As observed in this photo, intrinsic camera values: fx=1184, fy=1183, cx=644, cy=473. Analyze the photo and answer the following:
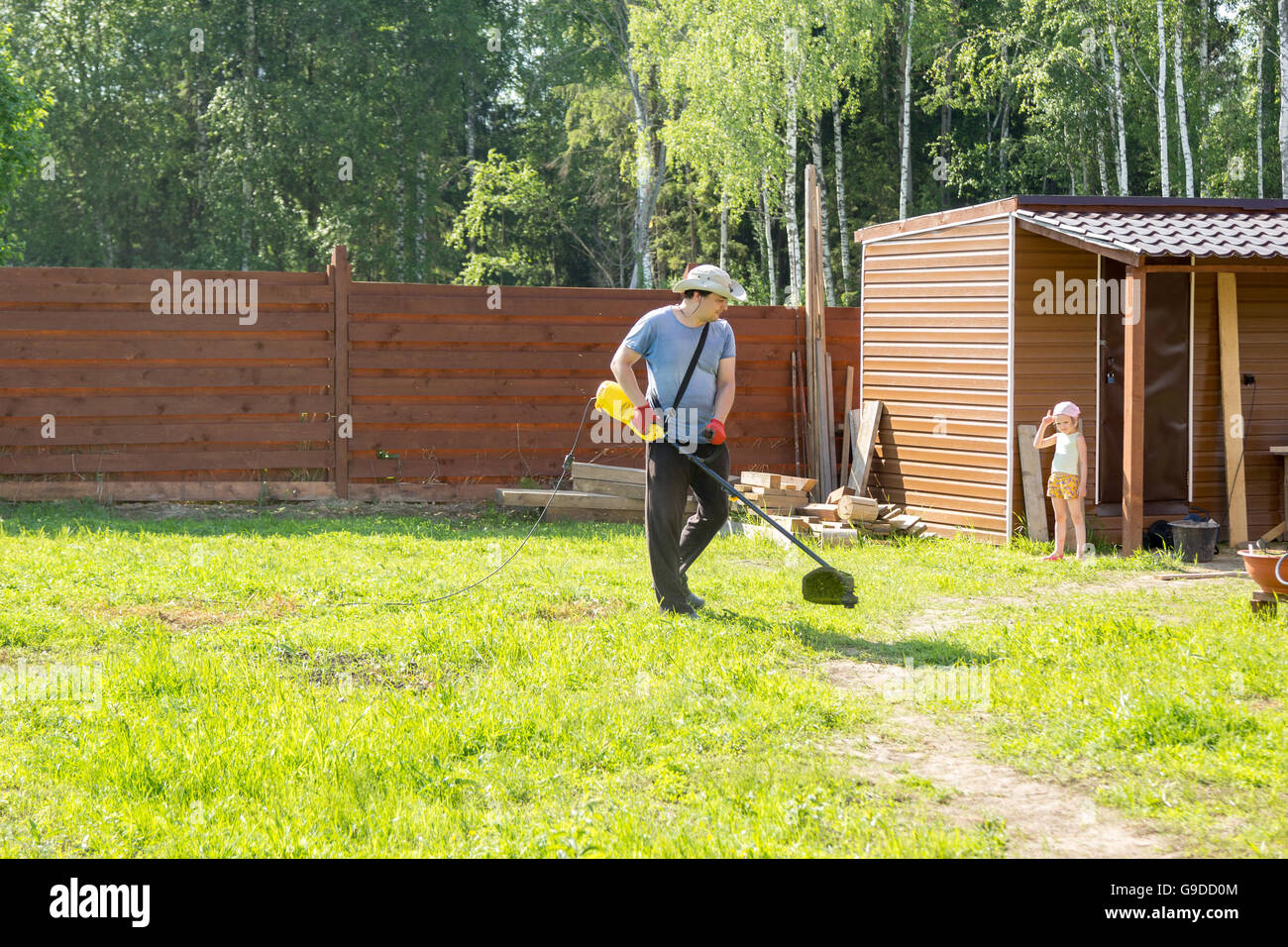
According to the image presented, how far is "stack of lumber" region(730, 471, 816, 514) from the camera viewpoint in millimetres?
11734

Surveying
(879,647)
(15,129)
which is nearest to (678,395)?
(879,647)

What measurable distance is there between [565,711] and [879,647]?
2.29 meters

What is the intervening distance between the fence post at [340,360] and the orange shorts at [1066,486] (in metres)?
7.12

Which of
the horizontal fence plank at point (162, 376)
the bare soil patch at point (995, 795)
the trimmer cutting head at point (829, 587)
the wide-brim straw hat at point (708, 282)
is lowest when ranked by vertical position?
the bare soil patch at point (995, 795)

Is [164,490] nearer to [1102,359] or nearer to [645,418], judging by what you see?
[645,418]

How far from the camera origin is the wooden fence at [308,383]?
11891 millimetres

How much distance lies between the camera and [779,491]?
11.8m

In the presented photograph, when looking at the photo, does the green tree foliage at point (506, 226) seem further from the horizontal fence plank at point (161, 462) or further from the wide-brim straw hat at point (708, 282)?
the wide-brim straw hat at point (708, 282)

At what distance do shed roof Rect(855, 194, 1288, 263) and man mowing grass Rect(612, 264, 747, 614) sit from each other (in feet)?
14.6

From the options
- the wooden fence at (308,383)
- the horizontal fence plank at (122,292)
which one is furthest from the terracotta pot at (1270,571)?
the horizontal fence plank at (122,292)

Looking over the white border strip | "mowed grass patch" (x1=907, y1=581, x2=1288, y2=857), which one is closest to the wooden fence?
the white border strip
